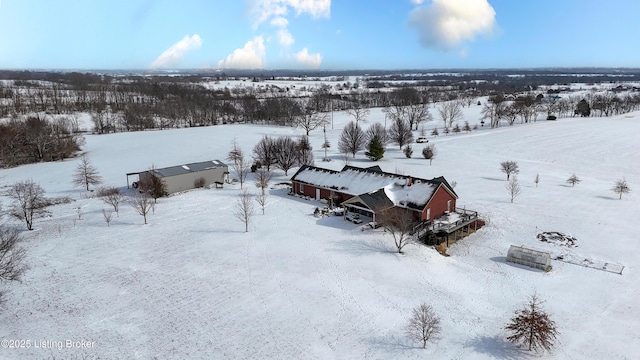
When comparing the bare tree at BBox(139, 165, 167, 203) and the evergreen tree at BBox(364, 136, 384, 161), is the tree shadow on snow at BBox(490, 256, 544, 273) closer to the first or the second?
the bare tree at BBox(139, 165, 167, 203)

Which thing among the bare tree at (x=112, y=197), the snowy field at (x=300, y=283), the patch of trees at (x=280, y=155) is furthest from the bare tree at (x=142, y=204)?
the patch of trees at (x=280, y=155)

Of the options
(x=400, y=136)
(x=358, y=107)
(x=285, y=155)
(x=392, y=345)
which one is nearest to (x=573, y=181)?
(x=400, y=136)

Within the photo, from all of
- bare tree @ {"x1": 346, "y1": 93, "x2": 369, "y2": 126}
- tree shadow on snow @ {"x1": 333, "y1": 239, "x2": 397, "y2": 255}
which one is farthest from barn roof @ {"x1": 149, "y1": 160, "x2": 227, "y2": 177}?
bare tree @ {"x1": 346, "y1": 93, "x2": 369, "y2": 126}

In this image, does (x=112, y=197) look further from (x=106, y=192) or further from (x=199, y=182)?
(x=199, y=182)

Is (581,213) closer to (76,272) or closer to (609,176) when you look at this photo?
(609,176)

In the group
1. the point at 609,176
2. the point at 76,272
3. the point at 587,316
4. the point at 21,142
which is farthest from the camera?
the point at 21,142

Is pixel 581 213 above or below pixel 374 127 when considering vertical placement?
below

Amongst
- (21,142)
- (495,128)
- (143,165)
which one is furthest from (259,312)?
(495,128)

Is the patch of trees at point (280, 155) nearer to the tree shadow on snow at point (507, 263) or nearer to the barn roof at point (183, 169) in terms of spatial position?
the barn roof at point (183, 169)
